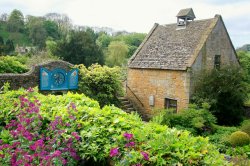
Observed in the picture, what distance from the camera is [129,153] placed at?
4.14 meters

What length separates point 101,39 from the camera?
93188mm

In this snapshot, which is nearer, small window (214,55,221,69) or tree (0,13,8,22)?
small window (214,55,221,69)

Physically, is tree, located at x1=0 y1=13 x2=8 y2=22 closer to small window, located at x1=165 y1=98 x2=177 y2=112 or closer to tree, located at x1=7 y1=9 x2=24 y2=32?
tree, located at x1=7 y1=9 x2=24 y2=32

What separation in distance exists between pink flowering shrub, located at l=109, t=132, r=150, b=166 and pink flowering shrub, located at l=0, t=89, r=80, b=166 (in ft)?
2.63

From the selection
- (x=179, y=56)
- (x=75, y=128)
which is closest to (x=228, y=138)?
(x=179, y=56)

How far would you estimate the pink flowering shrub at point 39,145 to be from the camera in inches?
173

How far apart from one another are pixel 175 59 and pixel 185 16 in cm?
441

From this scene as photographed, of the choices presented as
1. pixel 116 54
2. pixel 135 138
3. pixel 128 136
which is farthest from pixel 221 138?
pixel 116 54

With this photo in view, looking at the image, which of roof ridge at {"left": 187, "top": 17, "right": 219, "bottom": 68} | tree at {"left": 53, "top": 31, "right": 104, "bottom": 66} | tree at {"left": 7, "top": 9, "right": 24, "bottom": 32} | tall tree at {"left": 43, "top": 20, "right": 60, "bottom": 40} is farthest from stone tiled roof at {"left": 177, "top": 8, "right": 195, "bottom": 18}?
tree at {"left": 7, "top": 9, "right": 24, "bottom": 32}

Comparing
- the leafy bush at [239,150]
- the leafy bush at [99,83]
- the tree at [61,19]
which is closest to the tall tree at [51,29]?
the tree at [61,19]

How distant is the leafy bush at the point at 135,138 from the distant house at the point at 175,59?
1448cm

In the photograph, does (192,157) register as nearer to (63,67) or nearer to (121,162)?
(121,162)

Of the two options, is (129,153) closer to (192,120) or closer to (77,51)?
(192,120)

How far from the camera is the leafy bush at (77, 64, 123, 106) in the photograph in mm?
17688
